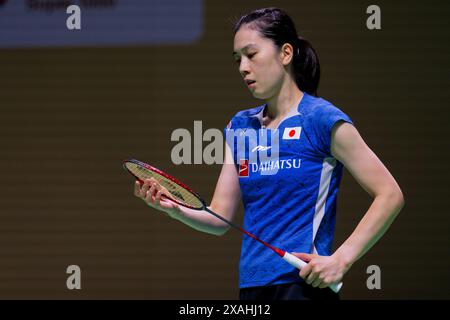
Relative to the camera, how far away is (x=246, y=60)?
2473 millimetres

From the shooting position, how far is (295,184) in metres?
2.32

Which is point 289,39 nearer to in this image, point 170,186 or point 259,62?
point 259,62

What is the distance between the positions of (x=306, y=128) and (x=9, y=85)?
293 cm

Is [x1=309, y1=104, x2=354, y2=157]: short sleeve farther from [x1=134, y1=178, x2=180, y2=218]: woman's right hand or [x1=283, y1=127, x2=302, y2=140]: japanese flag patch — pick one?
[x1=134, y1=178, x2=180, y2=218]: woman's right hand

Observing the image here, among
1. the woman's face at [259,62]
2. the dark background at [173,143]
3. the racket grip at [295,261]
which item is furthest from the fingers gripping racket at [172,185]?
the dark background at [173,143]

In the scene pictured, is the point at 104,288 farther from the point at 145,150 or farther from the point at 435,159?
the point at 435,159

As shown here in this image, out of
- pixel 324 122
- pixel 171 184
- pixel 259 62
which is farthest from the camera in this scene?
pixel 171 184

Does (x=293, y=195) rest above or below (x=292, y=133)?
below

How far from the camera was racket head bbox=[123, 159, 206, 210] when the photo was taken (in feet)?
8.34

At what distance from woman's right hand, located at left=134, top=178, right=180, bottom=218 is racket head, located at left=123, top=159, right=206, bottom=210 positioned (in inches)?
0.9

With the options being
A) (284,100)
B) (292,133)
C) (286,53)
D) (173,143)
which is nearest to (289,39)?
(286,53)

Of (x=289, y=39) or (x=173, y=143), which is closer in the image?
(x=289, y=39)

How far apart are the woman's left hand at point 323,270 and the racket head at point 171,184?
48cm

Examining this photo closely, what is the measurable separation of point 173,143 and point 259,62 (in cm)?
227
